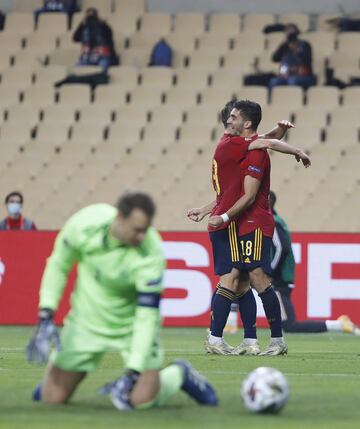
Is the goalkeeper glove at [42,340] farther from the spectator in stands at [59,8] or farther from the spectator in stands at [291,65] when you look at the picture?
the spectator in stands at [59,8]

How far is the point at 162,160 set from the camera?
22297mm

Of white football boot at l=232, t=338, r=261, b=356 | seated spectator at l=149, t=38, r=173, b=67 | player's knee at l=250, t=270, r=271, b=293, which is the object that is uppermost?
seated spectator at l=149, t=38, r=173, b=67

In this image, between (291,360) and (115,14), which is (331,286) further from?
(115,14)

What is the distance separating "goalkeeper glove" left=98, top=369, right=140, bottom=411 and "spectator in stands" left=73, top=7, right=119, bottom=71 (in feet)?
57.9

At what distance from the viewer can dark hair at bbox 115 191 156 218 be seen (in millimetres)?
7039

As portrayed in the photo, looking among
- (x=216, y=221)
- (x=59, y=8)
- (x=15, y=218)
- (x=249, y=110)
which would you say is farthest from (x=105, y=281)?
(x=59, y=8)

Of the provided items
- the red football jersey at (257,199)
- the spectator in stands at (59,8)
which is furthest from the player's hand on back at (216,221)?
the spectator in stands at (59,8)

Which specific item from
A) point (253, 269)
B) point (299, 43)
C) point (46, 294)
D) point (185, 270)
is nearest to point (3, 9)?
point (299, 43)

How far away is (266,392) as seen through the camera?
286 inches

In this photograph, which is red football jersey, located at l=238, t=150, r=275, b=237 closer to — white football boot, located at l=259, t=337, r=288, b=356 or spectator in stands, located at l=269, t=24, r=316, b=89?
white football boot, located at l=259, t=337, r=288, b=356

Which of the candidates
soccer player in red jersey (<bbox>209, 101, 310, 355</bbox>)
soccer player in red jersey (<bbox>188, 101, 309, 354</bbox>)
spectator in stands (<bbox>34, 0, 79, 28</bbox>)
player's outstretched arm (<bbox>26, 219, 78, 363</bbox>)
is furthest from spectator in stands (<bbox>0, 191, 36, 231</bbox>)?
player's outstretched arm (<bbox>26, 219, 78, 363</bbox>)

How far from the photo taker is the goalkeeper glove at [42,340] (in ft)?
23.4

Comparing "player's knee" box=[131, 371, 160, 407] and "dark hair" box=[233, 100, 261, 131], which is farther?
"dark hair" box=[233, 100, 261, 131]

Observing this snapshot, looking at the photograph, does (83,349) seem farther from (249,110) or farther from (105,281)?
(249,110)
